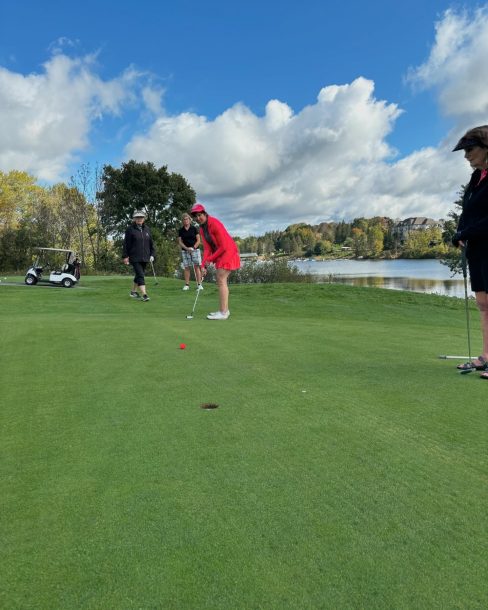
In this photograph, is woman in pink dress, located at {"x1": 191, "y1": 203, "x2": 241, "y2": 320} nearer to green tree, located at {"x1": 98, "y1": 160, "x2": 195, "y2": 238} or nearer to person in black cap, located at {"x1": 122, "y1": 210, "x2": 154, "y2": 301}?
person in black cap, located at {"x1": 122, "y1": 210, "x2": 154, "y2": 301}

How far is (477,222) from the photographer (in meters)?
4.26

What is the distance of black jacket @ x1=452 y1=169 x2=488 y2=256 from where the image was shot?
167 inches

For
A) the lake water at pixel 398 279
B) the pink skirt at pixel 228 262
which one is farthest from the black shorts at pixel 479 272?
the lake water at pixel 398 279

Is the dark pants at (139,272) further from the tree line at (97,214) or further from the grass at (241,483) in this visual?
the tree line at (97,214)

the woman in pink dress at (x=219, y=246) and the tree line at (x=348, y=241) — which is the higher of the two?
the tree line at (x=348, y=241)

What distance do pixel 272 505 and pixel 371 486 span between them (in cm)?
50

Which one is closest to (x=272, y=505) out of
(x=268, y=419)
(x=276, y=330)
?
(x=268, y=419)

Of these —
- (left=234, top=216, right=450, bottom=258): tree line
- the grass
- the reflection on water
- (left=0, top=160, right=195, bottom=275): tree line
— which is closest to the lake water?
the reflection on water

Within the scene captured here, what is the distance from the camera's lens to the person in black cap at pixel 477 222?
4.15 metres

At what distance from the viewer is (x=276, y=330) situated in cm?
693

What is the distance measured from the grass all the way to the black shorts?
2.74 ft

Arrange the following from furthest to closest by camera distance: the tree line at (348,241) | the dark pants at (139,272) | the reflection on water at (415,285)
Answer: the tree line at (348,241), the reflection on water at (415,285), the dark pants at (139,272)

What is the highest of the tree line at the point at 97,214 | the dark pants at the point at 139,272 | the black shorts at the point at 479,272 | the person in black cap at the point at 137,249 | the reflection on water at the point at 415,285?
the tree line at the point at 97,214

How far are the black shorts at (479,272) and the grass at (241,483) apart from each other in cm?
84
